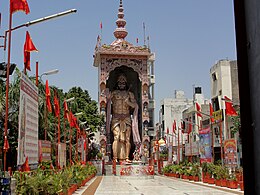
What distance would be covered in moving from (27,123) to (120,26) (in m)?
33.7

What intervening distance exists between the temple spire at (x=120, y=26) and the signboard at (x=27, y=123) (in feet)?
103

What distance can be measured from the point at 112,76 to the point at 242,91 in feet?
129

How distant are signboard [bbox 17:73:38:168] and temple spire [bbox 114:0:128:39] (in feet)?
103

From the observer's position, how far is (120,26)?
42094 millimetres

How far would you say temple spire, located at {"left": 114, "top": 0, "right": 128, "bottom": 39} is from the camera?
4138cm

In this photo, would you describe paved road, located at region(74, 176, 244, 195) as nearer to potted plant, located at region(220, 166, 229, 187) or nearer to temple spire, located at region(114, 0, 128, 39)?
potted plant, located at region(220, 166, 229, 187)

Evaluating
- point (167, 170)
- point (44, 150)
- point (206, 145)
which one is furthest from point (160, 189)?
point (167, 170)

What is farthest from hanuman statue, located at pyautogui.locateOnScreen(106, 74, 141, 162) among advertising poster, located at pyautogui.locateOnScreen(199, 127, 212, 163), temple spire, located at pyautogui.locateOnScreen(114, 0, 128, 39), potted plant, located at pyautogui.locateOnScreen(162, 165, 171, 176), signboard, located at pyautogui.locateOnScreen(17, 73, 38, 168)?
signboard, located at pyautogui.locateOnScreen(17, 73, 38, 168)

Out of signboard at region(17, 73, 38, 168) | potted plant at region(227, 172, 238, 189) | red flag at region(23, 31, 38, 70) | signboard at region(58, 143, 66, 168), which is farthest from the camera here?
potted plant at region(227, 172, 238, 189)

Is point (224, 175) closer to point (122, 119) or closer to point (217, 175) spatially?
point (217, 175)

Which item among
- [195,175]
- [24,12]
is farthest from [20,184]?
[195,175]

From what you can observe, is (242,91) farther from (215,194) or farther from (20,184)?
(215,194)

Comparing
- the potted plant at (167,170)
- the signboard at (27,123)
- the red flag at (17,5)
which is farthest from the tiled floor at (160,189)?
the potted plant at (167,170)

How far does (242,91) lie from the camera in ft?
7.84
